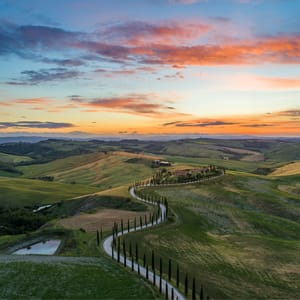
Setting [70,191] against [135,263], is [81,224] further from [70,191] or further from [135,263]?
[70,191]

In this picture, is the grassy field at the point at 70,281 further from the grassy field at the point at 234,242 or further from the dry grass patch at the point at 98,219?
the dry grass patch at the point at 98,219

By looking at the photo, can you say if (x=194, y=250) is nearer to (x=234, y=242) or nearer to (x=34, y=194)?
(x=234, y=242)

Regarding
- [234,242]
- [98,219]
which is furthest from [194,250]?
[98,219]

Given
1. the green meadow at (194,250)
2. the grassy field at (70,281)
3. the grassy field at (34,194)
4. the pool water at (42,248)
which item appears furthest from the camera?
the grassy field at (34,194)

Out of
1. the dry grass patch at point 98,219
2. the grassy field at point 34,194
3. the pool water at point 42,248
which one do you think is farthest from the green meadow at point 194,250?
the grassy field at point 34,194

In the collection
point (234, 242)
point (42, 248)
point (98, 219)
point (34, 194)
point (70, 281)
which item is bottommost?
point (34, 194)

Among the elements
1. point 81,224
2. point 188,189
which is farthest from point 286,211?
point 81,224

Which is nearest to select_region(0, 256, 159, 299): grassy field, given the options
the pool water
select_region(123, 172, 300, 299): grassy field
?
select_region(123, 172, 300, 299): grassy field
